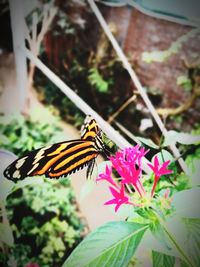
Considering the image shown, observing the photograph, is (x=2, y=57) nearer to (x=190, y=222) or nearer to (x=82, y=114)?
(x=82, y=114)

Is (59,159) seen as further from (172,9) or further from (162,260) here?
(172,9)

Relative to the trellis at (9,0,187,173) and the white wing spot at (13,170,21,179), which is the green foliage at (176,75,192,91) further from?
the white wing spot at (13,170,21,179)

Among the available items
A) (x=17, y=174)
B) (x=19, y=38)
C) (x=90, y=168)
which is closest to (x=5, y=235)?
(x=17, y=174)

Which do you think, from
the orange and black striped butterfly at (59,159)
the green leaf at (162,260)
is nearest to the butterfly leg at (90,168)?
the orange and black striped butterfly at (59,159)

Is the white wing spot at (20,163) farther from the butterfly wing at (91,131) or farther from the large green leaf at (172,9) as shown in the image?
the large green leaf at (172,9)

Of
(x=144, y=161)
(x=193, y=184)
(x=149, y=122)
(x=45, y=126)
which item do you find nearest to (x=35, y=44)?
(x=45, y=126)

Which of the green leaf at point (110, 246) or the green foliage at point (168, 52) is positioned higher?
the green foliage at point (168, 52)
